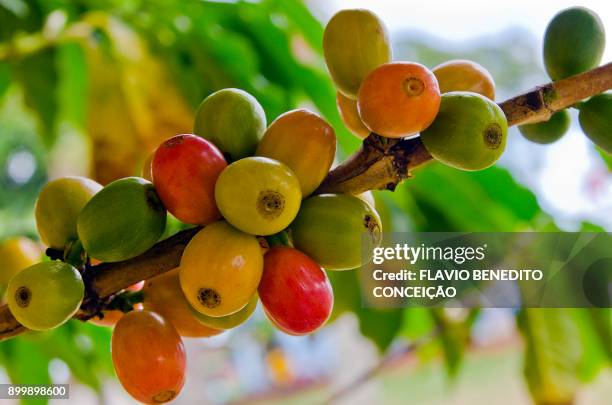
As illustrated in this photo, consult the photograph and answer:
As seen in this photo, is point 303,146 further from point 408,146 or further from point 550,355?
point 550,355

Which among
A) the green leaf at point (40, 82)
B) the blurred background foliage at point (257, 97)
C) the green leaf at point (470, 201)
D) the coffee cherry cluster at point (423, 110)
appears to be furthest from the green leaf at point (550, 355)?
the green leaf at point (40, 82)

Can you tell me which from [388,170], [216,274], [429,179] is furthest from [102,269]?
[429,179]

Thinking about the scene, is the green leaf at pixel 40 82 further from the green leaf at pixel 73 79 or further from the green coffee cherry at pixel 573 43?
the green coffee cherry at pixel 573 43

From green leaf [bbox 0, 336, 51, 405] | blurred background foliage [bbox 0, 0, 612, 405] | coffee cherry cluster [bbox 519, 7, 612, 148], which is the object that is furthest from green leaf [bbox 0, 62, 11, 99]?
coffee cherry cluster [bbox 519, 7, 612, 148]

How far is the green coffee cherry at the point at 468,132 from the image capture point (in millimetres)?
615

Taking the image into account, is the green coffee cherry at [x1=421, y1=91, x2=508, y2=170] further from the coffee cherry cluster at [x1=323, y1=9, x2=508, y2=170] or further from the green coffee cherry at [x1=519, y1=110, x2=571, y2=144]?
the green coffee cherry at [x1=519, y1=110, x2=571, y2=144]

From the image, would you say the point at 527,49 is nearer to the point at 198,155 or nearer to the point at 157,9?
the point at 157,9

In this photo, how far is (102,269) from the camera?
0.66 metres

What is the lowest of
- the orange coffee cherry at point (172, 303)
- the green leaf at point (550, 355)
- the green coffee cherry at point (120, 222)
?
the green leaf at point (550, 355)

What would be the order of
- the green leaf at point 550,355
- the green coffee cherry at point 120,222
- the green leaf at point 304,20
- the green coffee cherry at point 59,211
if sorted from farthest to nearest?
1. the green leaf at point 304,20
2. the green leaf at point 550,355
3. the green coffee cherry at point 59,211
4. the green coffee cherry at point 120,222

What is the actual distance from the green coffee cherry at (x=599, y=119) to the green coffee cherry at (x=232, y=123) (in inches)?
13.9

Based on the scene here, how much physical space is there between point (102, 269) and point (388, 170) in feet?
1.01

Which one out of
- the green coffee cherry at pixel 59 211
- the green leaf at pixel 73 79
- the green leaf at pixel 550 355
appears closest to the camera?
the green coffee cherry at pixel 59 211

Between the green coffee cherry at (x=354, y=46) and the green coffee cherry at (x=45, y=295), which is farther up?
the green coffee cherry at (x=354, y=46)
